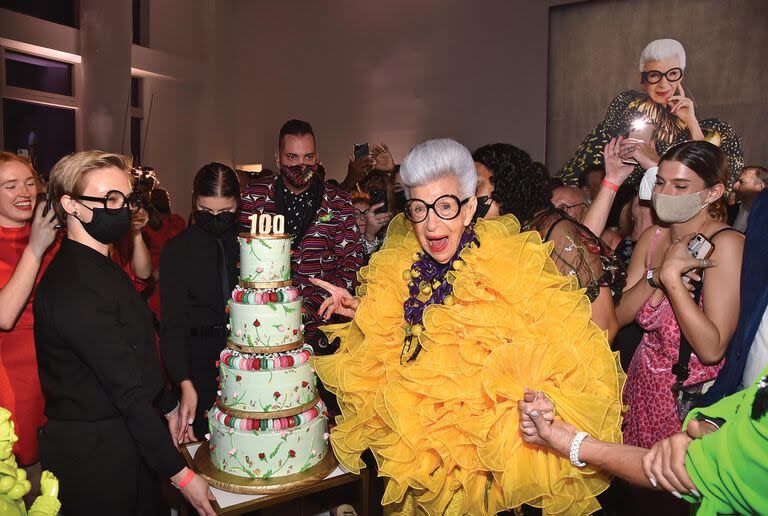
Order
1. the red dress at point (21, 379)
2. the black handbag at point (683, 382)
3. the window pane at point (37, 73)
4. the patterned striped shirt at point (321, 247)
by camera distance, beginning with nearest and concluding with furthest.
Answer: the black handbag at point (683, 382) → the red dress at point (21, 379) → the patterned striped shirt at point (321, 247) → the window pane at point (37, 73)

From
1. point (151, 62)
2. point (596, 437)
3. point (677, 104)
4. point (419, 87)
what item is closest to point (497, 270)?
point (596, 437)

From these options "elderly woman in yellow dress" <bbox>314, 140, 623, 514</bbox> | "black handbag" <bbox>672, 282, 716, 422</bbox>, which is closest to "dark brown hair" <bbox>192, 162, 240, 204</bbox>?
"elderly woman in yellow dress" <bbox>314, 140, 623, 514</bbox>

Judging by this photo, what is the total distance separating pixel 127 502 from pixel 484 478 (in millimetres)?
1228

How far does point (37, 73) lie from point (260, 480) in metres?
9.21

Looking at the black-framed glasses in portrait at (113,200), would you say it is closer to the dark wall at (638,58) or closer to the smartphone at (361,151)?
→ the smartphone at (361,151)

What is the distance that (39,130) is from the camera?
362 inches

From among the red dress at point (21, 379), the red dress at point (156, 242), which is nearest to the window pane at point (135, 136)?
the red dress at point (156, 242)

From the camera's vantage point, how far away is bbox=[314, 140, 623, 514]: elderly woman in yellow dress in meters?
1.68

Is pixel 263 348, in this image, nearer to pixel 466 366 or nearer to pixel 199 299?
pixel 199 299

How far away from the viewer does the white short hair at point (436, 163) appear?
1959 millimetres

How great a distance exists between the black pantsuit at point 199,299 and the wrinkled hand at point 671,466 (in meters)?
2.17

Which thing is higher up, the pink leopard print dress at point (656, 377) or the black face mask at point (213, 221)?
the black face mask at point (213, 221)

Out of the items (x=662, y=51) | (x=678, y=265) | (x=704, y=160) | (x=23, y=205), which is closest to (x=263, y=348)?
(x=23, y=205)

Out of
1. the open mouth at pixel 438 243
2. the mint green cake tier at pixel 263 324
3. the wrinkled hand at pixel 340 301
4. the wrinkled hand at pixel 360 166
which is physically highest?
the wrinkled hand at pixel 360 166
